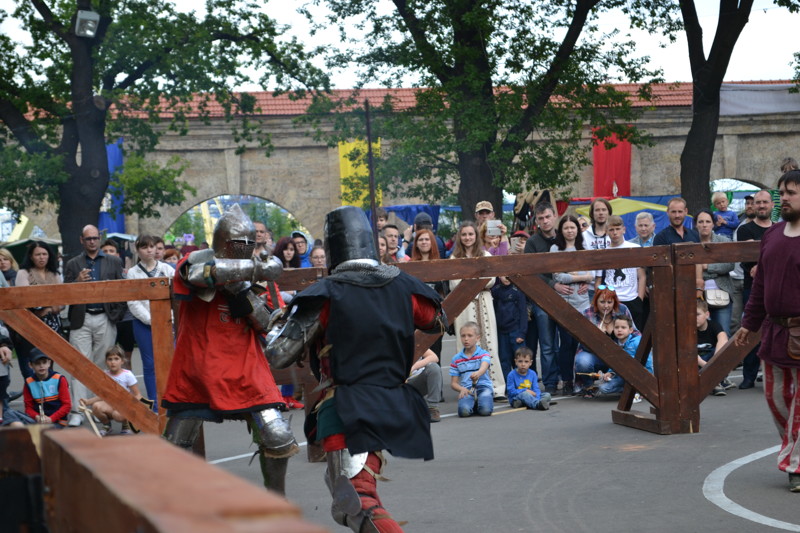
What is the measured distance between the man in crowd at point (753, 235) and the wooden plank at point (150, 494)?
343 inches

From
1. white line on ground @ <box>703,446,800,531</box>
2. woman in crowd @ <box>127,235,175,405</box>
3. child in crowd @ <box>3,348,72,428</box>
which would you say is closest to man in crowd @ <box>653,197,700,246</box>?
white line on ground @ <box>703,446,800,531</box>

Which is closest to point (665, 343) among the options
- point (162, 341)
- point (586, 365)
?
point (586, 365)

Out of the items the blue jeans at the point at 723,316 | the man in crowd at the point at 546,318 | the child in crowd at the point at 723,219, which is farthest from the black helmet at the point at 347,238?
the child in crowd at the point at 723,219

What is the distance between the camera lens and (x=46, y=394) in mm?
8609

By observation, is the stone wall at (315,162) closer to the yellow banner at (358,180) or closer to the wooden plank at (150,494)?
the yellow banner at (358,180)

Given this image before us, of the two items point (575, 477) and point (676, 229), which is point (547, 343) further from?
point (575, 477)

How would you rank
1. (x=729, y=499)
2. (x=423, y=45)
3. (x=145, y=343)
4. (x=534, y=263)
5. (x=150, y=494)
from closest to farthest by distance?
(x=150, y=494)
(x=729, y=499)
(x=534, y=263)
(x=145, y=343)
(x=423, y=45)

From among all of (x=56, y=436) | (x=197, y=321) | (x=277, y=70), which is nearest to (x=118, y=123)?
(x=277, y=70)

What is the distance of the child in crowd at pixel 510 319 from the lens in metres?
9.66

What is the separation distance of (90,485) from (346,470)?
2579mm

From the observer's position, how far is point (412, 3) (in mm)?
19484

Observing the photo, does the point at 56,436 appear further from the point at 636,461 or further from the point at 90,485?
the point at 636,461

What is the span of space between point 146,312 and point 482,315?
9.92 ft

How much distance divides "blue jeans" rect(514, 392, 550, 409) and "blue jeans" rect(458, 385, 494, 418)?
1.01ft
